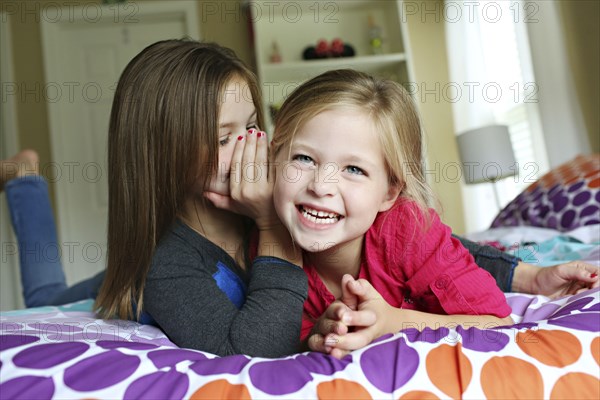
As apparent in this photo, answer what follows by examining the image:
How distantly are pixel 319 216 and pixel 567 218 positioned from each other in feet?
4.52

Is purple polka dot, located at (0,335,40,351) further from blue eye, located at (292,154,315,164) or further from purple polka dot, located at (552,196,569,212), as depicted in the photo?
purple polka dot, located at (552,196,569,212)

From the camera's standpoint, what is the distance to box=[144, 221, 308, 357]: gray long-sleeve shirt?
2.98 feet

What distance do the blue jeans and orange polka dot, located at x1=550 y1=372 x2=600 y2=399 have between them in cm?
142

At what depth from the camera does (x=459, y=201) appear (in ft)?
14.8

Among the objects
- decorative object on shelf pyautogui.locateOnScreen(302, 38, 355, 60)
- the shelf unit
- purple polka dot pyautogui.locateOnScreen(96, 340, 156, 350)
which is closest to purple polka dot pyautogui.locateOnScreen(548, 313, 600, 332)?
purple polka dot pyautogui.locateOnScreen(96, 340, 156, 350)

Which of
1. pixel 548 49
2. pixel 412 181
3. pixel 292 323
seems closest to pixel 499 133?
pixel 548 49

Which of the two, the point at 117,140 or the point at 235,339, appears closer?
the point at 235,339

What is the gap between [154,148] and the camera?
110 cm

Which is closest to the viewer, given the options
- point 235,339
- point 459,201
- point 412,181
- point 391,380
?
point 391,380

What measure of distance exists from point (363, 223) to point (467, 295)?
19cm

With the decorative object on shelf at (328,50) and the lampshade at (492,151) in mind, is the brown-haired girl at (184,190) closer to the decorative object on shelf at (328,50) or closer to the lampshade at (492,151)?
the lampshade at (492,151)

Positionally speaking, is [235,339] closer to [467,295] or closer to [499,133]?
[467,295]

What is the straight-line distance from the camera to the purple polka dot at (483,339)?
2.37 ft

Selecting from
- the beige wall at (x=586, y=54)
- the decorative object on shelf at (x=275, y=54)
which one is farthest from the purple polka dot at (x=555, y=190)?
the decorative object on shelf at (x=275, y=54)
